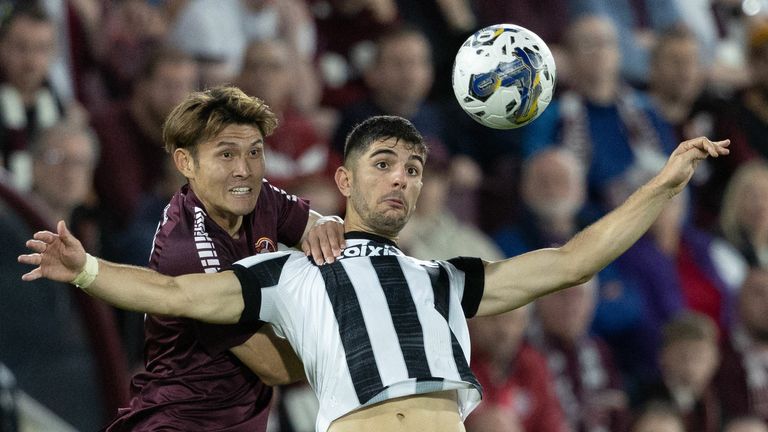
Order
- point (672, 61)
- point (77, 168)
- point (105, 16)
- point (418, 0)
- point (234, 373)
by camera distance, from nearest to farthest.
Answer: point (234, 373) < point (77, 168) < point (105, 16) < point (418, 0) < point (672, 61)

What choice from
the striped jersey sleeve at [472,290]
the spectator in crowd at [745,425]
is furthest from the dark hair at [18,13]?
the spectator in crowd at [745,425]

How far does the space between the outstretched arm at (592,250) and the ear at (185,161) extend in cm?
107

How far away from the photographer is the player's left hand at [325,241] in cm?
470

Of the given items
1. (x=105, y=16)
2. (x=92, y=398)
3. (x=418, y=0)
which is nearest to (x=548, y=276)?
(x=92, y=398)

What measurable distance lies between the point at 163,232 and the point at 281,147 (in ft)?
10.0

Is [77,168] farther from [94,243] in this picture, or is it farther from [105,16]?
[105,16]

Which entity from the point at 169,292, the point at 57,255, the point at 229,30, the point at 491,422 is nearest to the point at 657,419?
the point at 491,422

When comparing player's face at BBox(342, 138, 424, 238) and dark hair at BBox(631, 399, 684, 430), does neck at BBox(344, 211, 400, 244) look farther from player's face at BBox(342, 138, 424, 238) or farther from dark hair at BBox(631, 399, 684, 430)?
dark hair at BBox(631, 399, 684, 430)

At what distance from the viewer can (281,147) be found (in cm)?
776

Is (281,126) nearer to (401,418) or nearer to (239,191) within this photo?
(239,191)

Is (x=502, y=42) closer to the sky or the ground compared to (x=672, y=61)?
closer to the ground

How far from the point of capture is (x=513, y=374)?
779cm

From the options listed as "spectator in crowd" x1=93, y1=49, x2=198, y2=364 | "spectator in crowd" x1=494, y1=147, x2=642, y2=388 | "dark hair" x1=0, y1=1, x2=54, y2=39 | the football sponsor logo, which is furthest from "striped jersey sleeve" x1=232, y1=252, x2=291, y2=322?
"spectator in crowd" x1=494, y1=147, x2=642, y2=388

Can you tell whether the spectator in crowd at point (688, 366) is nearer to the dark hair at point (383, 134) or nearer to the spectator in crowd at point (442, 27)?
the spectator in crowd at point (442, 27)
